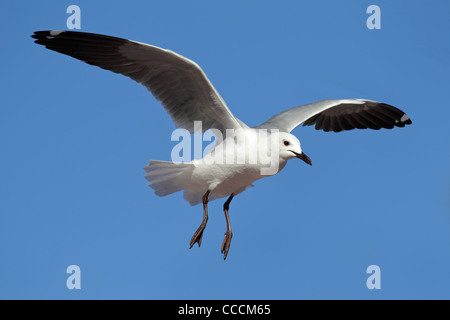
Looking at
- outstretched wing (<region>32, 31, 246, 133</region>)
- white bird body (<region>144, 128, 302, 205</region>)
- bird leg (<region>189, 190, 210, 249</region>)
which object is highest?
outstretched wing (<region>32, 31, 246, 133</region>)

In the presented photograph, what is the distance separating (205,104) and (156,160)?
624 millimetres

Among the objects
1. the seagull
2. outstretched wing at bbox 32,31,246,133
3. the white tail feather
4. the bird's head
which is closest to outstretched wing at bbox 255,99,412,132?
the seagull

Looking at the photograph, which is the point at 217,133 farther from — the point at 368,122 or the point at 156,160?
the point at 368,122

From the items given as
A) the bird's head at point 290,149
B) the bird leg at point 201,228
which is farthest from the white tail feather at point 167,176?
the bird's head at point 290,149

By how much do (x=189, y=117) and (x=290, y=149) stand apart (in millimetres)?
884

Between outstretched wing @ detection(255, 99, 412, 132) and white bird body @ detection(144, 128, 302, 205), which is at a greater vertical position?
outstretched wing @ detection(255, 99, 412, 132)

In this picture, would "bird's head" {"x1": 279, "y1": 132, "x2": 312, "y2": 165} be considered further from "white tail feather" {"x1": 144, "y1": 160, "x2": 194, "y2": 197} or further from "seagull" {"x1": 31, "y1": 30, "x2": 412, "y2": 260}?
"white tail feather" {"x1": 144, "y1": 160, "x2": 194, "y2": 197}

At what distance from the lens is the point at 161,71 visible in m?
5.28

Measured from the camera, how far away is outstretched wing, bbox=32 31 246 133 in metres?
5.11

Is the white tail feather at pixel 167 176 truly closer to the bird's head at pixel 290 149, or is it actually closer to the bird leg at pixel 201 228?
the bird leg at pixel 201 228
